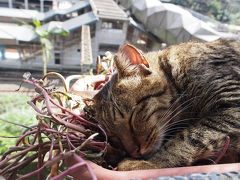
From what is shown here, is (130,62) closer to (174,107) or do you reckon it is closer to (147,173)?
(174,107)

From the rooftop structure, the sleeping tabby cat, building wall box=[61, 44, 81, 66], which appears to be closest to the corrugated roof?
the rooftop structure

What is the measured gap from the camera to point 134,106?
857mm

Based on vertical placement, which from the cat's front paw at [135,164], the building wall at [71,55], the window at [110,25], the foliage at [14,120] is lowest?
the building wall at [71,55]

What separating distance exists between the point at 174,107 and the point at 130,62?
0.88 ft

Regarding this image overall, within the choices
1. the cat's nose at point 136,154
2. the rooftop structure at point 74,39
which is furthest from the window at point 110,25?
the cat's nose at point 136,154

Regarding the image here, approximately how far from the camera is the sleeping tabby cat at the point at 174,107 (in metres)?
0.74

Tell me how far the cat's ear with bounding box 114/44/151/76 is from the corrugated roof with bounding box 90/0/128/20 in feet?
27.2

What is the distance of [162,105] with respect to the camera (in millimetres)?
906

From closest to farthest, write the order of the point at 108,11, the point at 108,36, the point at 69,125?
the point at 69,125 < the point at 108,36 < the point at 108,11

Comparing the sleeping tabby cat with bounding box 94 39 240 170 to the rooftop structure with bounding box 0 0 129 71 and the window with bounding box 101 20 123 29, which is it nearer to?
the rooftop structure with bounding box 0 0 129 71

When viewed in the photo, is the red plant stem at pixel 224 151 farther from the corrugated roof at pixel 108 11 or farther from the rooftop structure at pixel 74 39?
the corrugated roof at pixel 108 11

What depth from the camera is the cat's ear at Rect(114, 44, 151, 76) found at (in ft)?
2.80

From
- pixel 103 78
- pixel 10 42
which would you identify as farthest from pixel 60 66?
pixel 103 78

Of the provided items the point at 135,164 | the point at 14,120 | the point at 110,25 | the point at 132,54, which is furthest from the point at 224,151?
the point at 110,25
